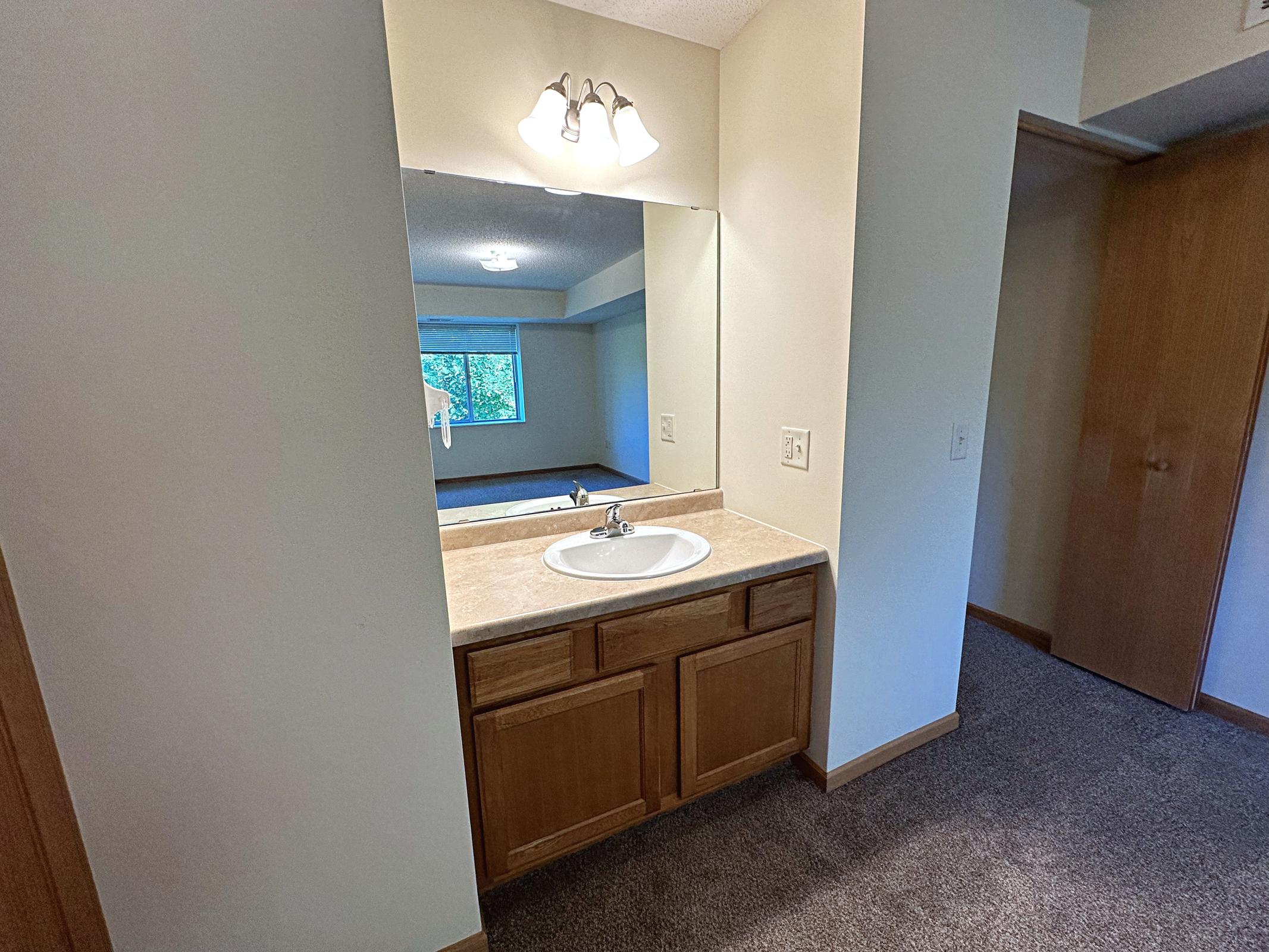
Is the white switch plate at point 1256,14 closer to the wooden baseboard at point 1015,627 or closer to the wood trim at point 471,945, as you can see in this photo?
the wooden baseboard at point 1015,627

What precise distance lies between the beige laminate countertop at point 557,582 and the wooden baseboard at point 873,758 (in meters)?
0.75

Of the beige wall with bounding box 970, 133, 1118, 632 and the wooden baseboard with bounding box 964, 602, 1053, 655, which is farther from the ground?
the beige wall with bounding box 970, 133, 1118, 632

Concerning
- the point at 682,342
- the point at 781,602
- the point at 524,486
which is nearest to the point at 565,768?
the point at 781,602

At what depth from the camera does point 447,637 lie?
1.06 m

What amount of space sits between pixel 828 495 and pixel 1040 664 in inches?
70.2

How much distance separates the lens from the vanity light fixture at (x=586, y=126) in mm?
1437

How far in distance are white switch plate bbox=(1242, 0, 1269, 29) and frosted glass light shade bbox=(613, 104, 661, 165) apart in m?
1.56

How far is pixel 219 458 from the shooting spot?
0.84 metres

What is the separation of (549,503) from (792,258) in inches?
44.3

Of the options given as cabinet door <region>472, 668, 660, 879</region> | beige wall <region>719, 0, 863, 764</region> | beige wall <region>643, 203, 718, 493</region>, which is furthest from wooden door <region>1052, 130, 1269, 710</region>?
cabinet door <region>472, 668, 660, 879</region>

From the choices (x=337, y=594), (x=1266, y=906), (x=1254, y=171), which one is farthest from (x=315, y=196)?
(x=1254, y=171)

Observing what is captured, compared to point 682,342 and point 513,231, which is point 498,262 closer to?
point 513,231

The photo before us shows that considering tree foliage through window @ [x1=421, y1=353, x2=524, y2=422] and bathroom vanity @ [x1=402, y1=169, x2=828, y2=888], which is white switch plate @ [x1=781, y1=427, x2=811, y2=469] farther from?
tree foliage through window @ [x1=421, y1=353, x2=524, y2=422]

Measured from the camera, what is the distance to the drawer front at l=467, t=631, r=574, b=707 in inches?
45.0
